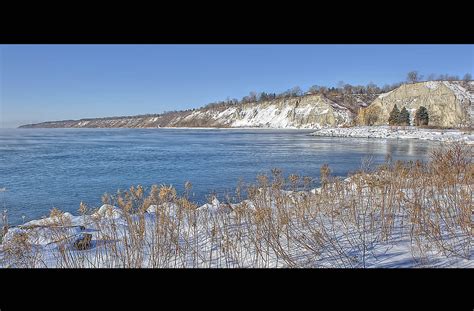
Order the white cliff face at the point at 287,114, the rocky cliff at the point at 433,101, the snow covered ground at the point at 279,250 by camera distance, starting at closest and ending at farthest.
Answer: the snow covered ground at the point at 279,250
the rocky cliff at the point at 433,101
the white cliff face at the point at 287,114

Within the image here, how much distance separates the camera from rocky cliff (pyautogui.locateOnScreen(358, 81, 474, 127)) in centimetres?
6298

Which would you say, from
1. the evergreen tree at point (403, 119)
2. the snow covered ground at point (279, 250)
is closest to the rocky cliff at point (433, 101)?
the evergreen tree at point (403, 119)

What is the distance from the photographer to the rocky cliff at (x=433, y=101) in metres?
63.0

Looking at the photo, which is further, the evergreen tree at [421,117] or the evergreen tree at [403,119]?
the evergreen tree at [403,119]

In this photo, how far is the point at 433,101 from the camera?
66.4 metres

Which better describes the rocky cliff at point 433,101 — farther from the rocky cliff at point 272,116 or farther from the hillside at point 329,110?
the rocky cliff at point 272,116

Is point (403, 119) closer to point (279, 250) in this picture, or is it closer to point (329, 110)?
point (329, 110)

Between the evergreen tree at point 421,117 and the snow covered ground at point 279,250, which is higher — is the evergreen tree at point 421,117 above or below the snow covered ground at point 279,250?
above

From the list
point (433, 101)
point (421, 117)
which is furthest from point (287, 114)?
point (421, 117)
